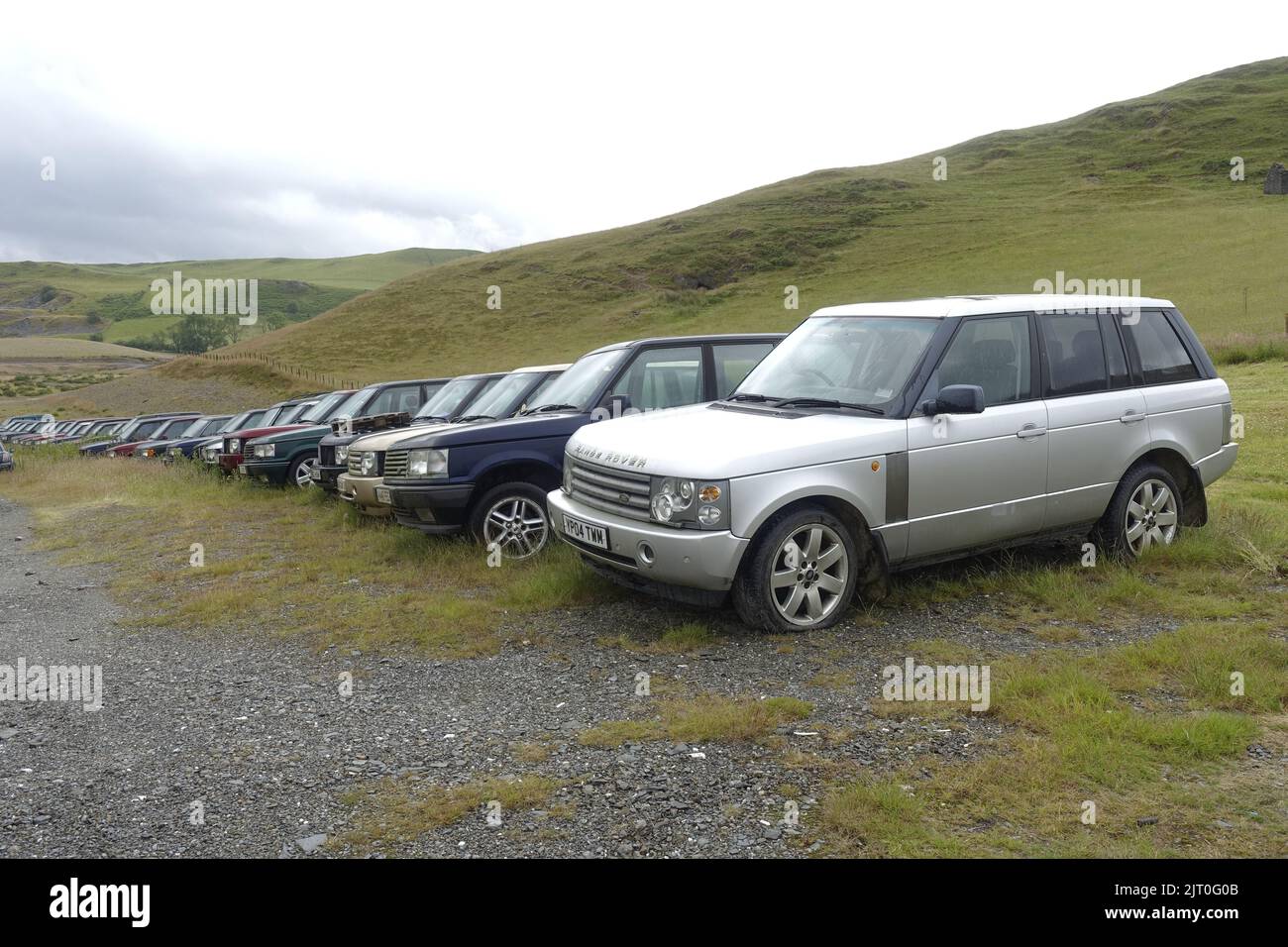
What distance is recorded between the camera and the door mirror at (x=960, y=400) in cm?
580

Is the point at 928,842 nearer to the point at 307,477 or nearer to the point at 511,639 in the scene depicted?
the point at 511,639

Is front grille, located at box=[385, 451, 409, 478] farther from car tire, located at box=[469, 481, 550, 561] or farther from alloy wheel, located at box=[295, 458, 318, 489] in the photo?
alloy wheel, located at box=[295, 458, 318, 489]

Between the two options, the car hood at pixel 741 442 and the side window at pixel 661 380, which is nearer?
the car hood at pixel 741 442

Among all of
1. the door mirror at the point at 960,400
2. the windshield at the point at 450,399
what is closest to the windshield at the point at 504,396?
the windshield at the point at 450,399

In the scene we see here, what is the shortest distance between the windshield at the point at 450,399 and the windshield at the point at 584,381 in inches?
93.3

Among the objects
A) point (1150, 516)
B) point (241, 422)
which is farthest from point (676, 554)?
point (241, 422)

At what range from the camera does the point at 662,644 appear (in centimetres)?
572

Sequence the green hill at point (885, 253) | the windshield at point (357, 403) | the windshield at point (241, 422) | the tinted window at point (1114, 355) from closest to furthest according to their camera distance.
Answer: the tinted window at point (1114, 355) → the windshield at point (357, 403) → the windshield at point (241, 422) → the green hill at point (885, 253)

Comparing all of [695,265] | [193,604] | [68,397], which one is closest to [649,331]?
[695,265]

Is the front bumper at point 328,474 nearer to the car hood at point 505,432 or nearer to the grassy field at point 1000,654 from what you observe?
the grassy field at point 1000,654

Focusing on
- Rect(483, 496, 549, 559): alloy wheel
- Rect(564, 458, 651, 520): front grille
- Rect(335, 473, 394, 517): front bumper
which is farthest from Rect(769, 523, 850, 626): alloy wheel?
Rect(335, 473, 394, 517): front bumper

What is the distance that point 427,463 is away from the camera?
805cm

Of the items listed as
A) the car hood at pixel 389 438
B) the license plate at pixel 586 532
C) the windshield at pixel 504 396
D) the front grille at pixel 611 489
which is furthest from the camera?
the windshield at pixel 504 396
